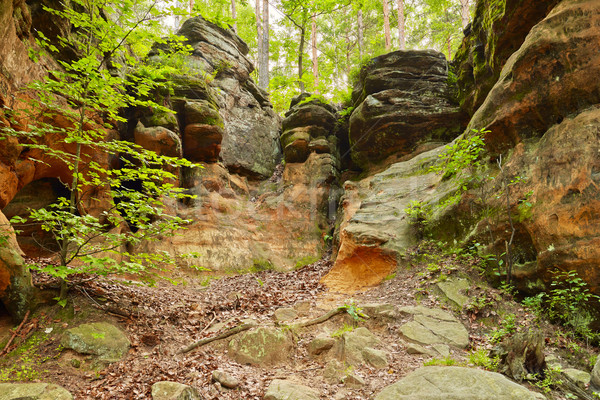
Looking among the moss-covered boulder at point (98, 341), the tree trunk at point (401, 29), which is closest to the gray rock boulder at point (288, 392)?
the moss-covered boulder at point (98, 341)

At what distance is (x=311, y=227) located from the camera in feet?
44.8

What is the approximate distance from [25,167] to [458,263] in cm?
1054

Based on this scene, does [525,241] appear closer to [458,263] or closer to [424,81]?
[458,263]

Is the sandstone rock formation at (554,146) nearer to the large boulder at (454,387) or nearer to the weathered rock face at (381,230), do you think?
the weathered rock face at (381,230)

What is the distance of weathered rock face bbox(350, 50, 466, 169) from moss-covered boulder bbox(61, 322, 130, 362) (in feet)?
38.4

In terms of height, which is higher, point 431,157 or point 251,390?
point 431,157

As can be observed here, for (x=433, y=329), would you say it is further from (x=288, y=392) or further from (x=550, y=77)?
(x=550, y=77)

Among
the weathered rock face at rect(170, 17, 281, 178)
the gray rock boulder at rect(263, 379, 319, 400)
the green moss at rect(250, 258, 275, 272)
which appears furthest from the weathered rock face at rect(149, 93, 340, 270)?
the gray rock boulder at rect(263, 379, 319, 400)

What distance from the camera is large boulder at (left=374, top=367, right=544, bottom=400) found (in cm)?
337

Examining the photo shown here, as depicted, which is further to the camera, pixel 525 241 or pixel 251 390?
pixel 525 241

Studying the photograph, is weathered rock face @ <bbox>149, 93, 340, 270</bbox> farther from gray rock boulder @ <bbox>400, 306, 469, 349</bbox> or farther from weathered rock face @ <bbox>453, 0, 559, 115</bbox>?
gray rock boulder @ <bbox>400, 306, 469, 349</bbox>

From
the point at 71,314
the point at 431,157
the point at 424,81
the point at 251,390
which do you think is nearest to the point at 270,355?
the point at 251,390

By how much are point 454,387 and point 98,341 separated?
5537mm

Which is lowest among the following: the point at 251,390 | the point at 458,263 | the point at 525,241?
the point at 251,390
